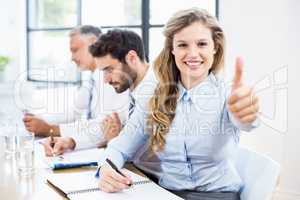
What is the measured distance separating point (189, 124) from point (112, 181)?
0.38m

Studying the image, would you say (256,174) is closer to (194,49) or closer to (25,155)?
(194,49)

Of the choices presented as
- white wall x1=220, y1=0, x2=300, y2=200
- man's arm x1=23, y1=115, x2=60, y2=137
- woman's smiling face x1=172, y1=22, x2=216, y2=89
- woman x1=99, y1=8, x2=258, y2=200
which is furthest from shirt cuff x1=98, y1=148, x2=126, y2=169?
white wall x1=220, y1=0, x2=300, y2=200

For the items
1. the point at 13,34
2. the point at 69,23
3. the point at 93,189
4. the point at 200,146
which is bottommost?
the point at 93,189

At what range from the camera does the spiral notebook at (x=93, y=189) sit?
1.29 m

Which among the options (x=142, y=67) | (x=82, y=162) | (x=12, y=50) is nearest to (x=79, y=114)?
(x=142, y=67)

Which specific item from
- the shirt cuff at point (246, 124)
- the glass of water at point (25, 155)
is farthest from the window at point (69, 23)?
the shirt cuff at point (246, 124)

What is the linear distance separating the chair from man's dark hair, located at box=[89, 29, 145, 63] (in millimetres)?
919

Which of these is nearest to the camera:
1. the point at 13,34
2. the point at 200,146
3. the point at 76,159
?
the point at 200,146

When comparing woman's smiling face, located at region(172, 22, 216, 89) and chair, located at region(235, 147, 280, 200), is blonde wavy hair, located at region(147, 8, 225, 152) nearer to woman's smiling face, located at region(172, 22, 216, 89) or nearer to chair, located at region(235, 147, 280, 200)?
woman's smiling face, located at region(172, 22, 216, 89)

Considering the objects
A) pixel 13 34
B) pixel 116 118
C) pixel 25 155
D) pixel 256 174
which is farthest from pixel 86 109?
pixel 13 34

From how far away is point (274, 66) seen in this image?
305 cm

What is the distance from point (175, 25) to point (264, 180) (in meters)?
0.65

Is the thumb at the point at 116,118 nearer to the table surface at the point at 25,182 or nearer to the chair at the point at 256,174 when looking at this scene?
the table surface at the point at 25,182

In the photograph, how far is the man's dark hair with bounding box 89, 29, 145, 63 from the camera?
2.22m
